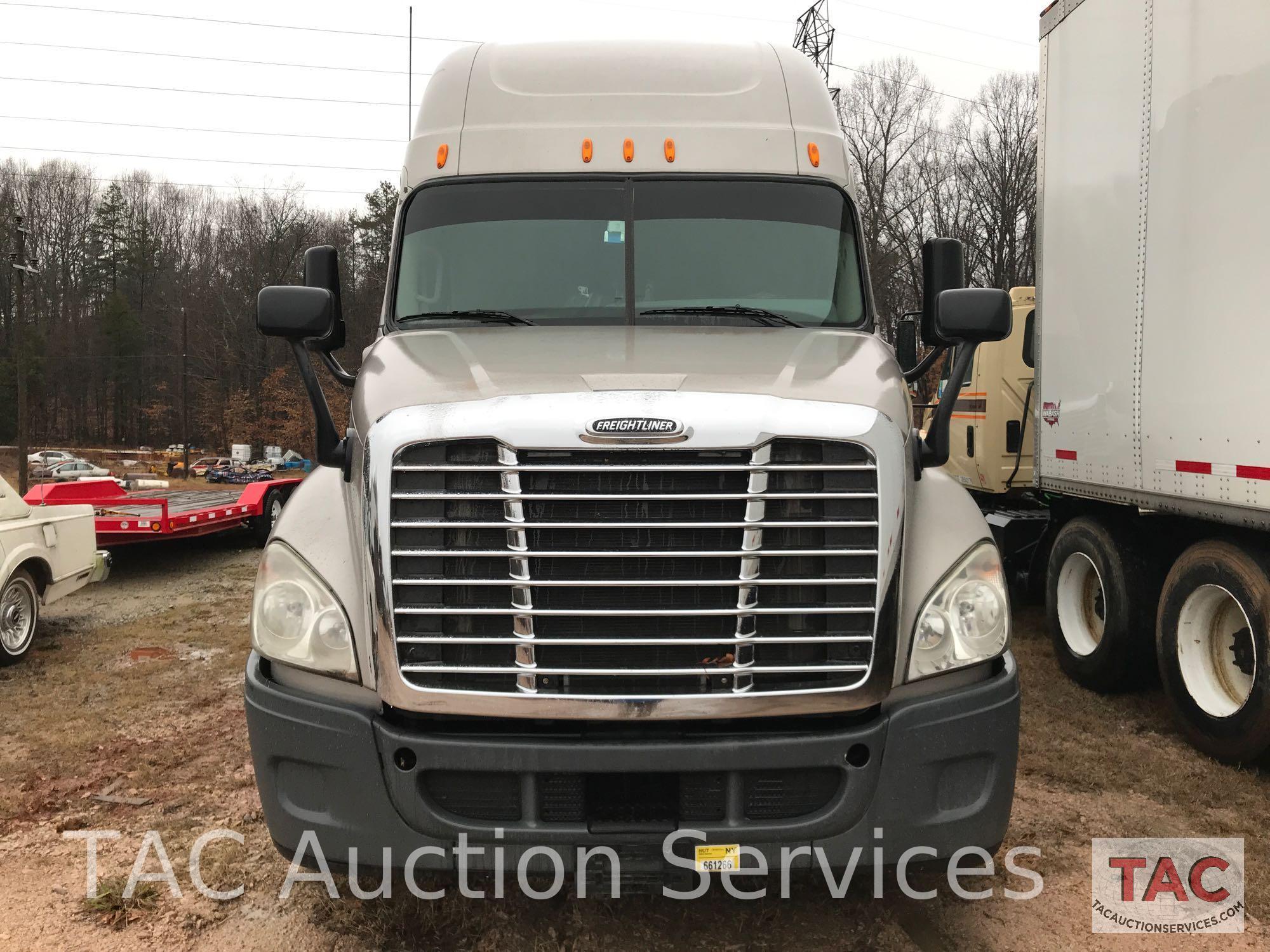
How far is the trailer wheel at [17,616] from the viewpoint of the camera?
692cm

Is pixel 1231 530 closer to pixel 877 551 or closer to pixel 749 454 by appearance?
pixel 877 551

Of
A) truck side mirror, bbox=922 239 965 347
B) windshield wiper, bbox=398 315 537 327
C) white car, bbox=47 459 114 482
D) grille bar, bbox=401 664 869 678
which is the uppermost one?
truck side mirror, bbox=922 239 965 347

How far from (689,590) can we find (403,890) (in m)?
1.65

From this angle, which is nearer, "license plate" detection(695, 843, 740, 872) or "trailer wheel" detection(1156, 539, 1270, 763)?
"license plate" detection(695, 843, 740, 872)

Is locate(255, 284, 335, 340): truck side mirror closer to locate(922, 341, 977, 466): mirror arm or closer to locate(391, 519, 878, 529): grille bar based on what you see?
locate(391, 519, 878, 529): grille bar

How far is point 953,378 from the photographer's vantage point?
3488 millimetres

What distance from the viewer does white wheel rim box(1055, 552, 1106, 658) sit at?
647 cm

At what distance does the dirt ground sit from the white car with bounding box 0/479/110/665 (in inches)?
13.6

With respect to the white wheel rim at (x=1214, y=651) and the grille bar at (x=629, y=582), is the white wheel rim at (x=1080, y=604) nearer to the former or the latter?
the white wheel rim at (x=1214, y=651)

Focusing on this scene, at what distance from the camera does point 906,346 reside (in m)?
5.45

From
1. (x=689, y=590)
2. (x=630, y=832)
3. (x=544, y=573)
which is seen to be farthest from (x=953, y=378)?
(x=630, y=832)

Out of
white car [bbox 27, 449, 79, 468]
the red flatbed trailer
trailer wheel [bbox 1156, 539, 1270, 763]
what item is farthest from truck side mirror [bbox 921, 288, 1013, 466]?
white car [bbox 27, 449, 79, 468]

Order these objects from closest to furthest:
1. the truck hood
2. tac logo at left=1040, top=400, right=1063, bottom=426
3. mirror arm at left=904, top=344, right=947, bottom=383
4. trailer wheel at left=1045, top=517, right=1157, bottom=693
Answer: the truck hood, mirror arm at left=904, top=344, right=947, bottom=383, trailer wheel at left=1045, top=517, right=1157, bottom=693, tac logo at left=1040, top=400, right=1063, bottom=426

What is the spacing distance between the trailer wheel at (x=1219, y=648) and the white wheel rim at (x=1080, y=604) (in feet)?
3.24
